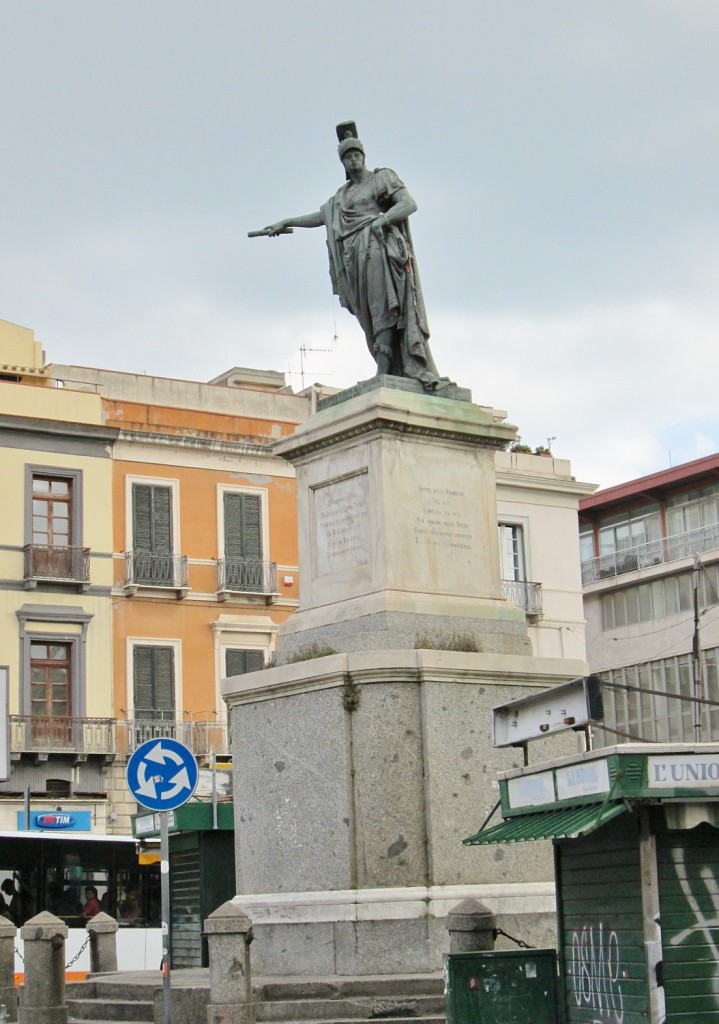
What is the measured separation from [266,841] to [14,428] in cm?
2674

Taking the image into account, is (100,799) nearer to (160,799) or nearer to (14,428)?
(14,428)

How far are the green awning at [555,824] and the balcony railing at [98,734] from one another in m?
27.9

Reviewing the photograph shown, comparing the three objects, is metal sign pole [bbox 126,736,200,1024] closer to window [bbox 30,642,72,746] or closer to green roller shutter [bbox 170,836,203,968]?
green roller shutter [bbox 170,836,203,968]

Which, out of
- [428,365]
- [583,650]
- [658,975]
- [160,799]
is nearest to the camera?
[658,975]

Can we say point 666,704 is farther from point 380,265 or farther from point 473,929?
point 473,929

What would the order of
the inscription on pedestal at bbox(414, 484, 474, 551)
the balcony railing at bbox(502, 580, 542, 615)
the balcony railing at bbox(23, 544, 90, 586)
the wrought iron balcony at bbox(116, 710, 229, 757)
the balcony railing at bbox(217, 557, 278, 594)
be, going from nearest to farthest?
the inscription on pedestal at bbox(414, 484, 474, 551)
the balcony railing at bbox(23, 544, 90, 586)
the wrought iron balcony at bbox(116, 710, 229, 757)
the balcony railing at bbox(217, 557, 278, 594)
the balcony railing at bbox(502, 580, 542, 615)

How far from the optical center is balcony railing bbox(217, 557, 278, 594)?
137 ft

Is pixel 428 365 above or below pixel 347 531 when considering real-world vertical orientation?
above

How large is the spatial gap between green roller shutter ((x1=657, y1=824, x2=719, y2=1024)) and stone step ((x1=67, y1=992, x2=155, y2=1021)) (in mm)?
4870

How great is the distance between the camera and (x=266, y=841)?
1401 cm

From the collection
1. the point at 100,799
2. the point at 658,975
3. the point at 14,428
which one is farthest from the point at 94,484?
the point at 658,975

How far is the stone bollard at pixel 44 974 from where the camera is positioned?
567 inches

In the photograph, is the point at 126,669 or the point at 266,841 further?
the point at 126,669

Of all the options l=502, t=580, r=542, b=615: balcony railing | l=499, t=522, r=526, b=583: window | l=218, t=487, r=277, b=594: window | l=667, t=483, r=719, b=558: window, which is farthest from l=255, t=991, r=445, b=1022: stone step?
l=667, t=483, r=719, b=558: window
